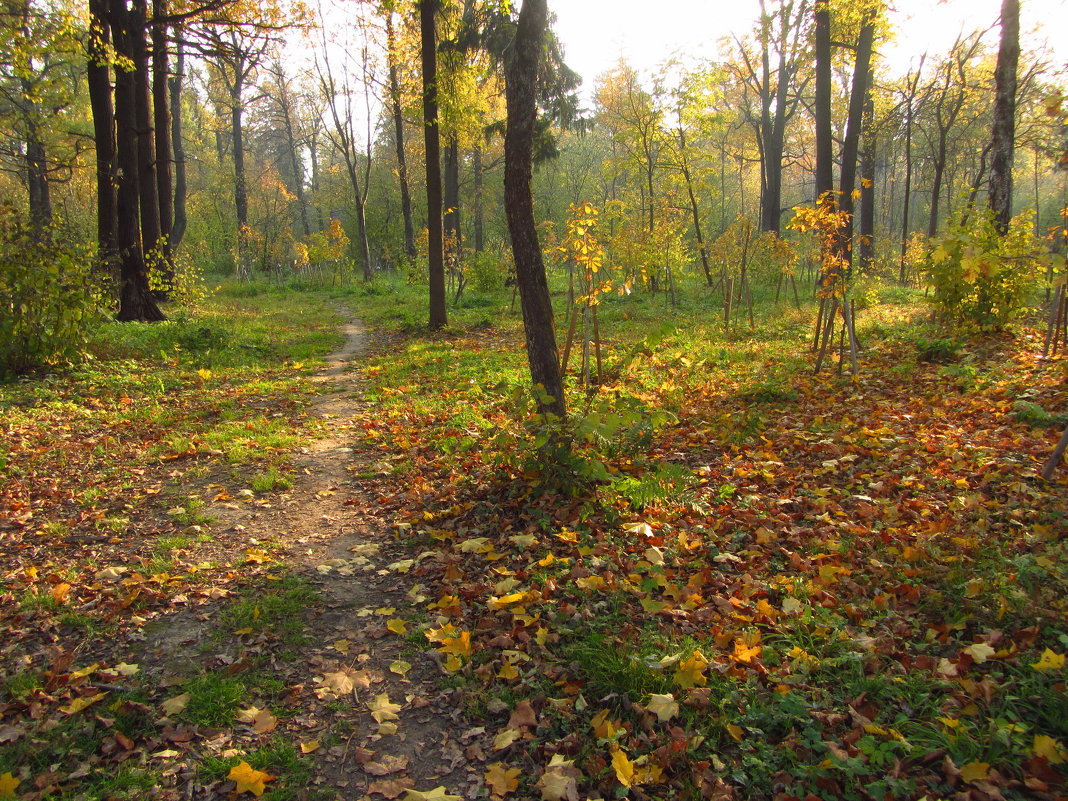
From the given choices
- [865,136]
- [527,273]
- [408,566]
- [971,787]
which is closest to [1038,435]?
[971,787]

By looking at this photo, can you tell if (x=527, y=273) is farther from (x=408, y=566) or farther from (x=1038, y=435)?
(x=1038, y=435)

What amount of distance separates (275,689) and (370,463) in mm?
3185

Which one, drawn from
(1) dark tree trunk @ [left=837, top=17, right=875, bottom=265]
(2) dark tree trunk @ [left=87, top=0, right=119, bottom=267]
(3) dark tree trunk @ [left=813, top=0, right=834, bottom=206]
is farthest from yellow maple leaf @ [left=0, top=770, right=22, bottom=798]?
(1) dark tree trunk @ [left=837, top=17, right=875, bottom=265]

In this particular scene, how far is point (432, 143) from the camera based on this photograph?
515 inches

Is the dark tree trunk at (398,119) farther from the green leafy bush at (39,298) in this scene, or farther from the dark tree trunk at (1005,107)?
the dark tree trunk at (1005,107)

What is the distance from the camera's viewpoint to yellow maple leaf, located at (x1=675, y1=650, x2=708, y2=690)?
8.71 feet

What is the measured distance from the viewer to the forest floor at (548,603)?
2344 millimetres

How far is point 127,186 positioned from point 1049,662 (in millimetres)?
13901

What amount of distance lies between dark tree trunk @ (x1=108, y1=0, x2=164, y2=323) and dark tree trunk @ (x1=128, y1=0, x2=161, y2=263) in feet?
0.71

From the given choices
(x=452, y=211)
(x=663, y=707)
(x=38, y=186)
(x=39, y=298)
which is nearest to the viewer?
(x=663, y=707)

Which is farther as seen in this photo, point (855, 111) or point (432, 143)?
point (855, 111)

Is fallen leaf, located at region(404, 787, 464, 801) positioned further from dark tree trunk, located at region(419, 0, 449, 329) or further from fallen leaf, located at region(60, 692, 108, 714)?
dark tree trunk, located at region(419, 0, 449, 329)

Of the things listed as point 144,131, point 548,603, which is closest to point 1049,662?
point 548,603

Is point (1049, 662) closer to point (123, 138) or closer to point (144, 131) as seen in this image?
point (123, 138)
